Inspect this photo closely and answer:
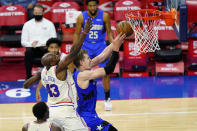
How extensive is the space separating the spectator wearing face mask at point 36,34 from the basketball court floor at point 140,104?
79cm

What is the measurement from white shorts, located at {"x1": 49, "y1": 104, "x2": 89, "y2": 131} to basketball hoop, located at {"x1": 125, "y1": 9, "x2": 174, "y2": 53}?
1.39m

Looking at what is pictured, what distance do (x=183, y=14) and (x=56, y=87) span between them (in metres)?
2.05

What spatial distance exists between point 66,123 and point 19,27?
5649 millimetres

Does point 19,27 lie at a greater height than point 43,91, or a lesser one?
greater

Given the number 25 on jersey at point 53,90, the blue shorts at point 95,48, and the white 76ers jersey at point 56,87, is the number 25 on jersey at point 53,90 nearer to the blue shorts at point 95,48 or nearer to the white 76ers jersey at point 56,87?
the white 76ers jersey at point 56,87

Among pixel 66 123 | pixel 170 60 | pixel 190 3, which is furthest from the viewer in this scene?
pixel 170 60

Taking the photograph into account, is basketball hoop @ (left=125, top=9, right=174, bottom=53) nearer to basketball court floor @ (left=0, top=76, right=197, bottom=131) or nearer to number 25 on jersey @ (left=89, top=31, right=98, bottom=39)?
basketball court floor @ (left=0, top=76, right=197, bottom=131)

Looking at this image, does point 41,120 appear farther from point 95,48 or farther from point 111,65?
point 95,48

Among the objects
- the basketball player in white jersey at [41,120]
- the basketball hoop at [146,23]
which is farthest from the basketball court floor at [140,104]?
the basketball player in white jersey at [41,120]

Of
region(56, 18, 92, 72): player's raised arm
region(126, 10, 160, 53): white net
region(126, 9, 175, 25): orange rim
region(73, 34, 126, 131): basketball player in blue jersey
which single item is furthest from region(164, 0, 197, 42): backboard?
region(56, 18, 92, 72): player's raised arm

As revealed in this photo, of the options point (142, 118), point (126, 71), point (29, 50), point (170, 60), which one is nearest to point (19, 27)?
point (29, 50)

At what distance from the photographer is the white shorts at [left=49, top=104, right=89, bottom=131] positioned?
15.8 ft

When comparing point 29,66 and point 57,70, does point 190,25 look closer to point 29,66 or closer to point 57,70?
point 29,66

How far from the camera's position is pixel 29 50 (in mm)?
9062
